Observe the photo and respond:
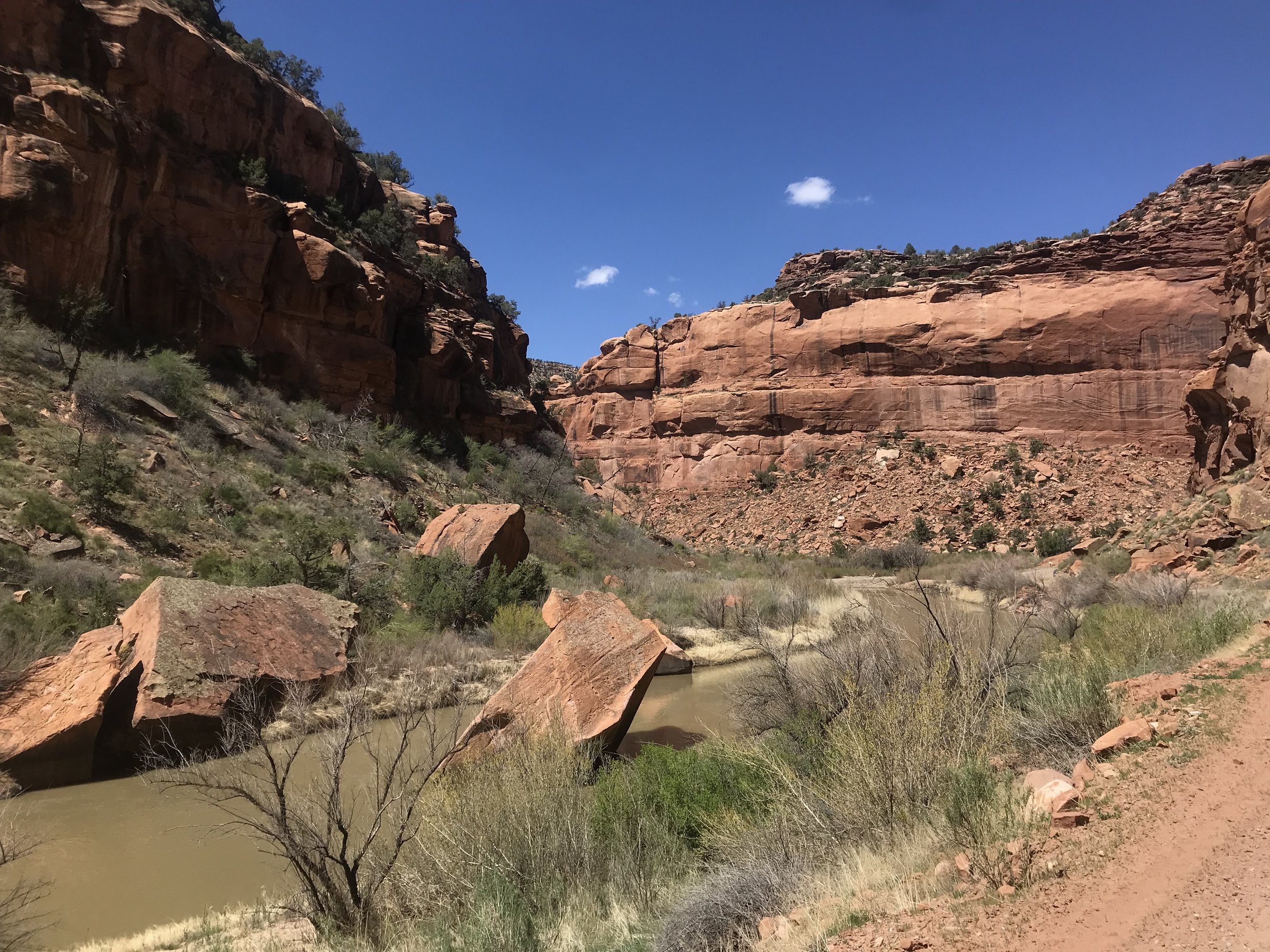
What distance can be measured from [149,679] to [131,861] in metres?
2.47

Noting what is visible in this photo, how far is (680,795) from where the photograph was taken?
19.0 feet

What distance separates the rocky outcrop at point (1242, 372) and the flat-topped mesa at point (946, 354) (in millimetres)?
17240

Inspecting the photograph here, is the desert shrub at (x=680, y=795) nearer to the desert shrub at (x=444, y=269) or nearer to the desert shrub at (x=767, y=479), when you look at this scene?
the desert shrub at (x=444, y=269)

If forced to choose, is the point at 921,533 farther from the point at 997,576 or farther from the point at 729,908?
the point at 729,908

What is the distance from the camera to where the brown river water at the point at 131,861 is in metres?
5.55

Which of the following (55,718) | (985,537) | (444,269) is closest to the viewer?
(55,718)

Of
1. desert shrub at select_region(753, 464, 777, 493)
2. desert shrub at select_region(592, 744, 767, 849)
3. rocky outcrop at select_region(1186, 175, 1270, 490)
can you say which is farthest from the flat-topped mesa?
desert shrub at select_region(592, 744, 767, 849)

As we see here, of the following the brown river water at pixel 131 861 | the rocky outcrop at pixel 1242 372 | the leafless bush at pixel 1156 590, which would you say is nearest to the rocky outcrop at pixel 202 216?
the brown river water at pixel 131 861

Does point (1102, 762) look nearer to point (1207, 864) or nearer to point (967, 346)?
point (1207, 864)

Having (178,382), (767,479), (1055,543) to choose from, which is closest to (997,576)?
(1055,543)

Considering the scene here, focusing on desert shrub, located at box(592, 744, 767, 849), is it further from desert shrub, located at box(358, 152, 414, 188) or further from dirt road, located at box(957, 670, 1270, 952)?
desert shrub, located at box(358, 152, 414, 188)

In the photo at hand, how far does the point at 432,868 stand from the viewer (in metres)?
4.90

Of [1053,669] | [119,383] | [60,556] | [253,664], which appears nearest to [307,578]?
[60,556]

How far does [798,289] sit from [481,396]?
2879cm
